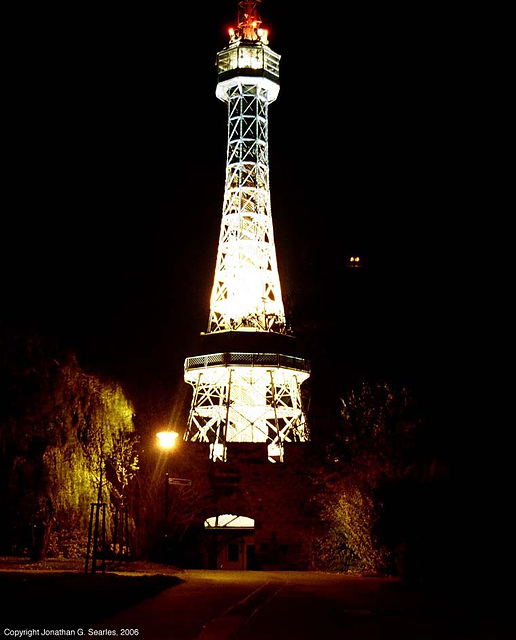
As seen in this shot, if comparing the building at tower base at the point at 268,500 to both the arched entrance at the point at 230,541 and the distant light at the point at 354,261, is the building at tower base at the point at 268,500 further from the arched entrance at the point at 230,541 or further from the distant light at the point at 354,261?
the distant light at the point at 354,261

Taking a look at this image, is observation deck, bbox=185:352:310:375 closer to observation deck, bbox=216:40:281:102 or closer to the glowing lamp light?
observation deck, bbox=216:40:281:102

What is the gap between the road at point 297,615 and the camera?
33.2ft

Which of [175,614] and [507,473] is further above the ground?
[507,473]

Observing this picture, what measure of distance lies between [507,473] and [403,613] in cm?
765

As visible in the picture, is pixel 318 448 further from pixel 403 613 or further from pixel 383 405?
pixel 403 613

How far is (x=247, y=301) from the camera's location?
168 feet

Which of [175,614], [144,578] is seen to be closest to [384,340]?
[144,578]

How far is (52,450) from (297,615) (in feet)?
37.4

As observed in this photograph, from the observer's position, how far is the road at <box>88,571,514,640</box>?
10.1 meters

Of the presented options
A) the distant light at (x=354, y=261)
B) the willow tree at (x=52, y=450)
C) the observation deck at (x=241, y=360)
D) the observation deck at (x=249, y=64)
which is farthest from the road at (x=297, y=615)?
the distant light at (x=354, y=261)

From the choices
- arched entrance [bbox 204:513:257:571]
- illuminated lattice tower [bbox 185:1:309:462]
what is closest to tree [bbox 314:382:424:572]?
arched entrance [bbox 204:513:257:571]

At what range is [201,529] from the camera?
922 inches

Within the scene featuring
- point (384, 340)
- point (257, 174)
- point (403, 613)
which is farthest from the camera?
point (384, 340)

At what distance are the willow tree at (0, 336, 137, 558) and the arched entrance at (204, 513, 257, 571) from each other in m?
3.02
